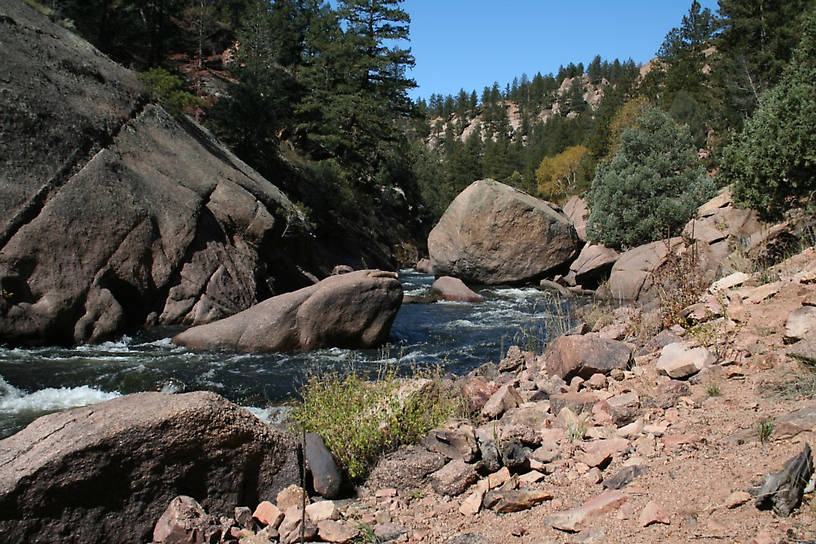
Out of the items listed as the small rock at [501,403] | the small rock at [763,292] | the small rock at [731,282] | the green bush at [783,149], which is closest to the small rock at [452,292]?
the green bush at [783,149]

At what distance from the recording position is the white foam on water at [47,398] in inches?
306

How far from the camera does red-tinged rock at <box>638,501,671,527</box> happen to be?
328 cm

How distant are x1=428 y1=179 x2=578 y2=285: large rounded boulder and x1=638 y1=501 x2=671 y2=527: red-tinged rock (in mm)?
21169

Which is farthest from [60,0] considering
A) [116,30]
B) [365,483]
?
[365,483]

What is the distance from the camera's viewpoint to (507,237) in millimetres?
24297

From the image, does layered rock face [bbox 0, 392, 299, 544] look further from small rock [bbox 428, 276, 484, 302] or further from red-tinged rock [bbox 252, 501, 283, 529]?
small rock [bbox 428, 276, 484, 302]

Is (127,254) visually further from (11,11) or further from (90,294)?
(11,11)

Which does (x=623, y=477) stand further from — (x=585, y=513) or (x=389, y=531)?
A: (x=389, y=531)

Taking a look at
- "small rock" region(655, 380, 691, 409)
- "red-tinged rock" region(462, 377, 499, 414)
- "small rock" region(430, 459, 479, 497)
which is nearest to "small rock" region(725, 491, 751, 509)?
"small rock" region(430, 459, 479, 497)

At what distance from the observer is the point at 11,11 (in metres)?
14.5

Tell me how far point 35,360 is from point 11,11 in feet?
31.3

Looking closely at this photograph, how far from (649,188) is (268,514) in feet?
65.5

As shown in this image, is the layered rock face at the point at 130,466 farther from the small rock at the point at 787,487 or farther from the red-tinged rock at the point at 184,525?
the small rock at the point at 787,487

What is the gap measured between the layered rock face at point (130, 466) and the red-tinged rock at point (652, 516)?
2.56m
